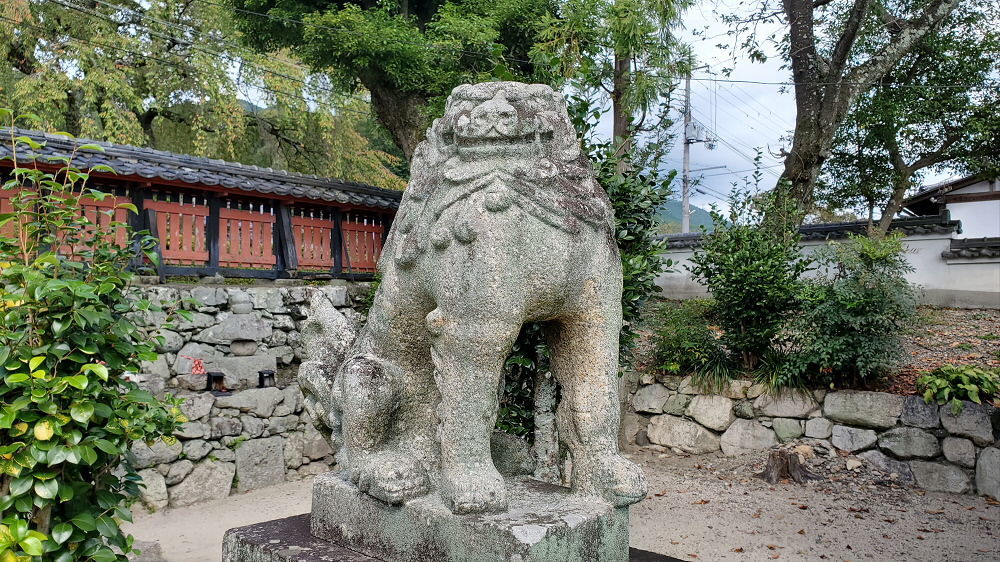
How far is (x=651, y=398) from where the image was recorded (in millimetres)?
7934

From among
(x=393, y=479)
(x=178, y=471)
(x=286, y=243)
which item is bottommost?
(x=178, y=471)

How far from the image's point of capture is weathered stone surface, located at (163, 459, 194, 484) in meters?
6.23

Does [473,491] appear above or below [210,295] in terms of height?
below

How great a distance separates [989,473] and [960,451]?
0.26 m

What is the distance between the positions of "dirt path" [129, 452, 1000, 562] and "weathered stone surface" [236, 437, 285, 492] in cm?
13

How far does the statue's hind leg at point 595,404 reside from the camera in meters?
2.18

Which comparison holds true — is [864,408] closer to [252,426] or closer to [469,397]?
[469,397]

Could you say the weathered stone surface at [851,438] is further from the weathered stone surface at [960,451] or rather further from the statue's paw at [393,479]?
the statue's paw at [393,479]

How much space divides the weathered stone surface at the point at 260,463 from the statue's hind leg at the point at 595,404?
532 cm

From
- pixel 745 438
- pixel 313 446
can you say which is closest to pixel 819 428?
pixel 745 438

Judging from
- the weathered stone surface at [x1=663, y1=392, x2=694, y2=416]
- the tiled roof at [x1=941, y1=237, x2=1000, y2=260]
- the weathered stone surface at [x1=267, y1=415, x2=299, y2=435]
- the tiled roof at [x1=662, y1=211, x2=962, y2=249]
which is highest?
the tiled roof at [x1=662, y1=211, x2=962, y2=249]

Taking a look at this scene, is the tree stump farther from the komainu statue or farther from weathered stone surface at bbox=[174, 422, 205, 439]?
weathered stone surface at bbox=[174, 422, 205, 439]

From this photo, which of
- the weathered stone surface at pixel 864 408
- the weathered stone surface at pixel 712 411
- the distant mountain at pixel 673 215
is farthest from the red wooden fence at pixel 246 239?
the weathered stone surface at pixel 864 408

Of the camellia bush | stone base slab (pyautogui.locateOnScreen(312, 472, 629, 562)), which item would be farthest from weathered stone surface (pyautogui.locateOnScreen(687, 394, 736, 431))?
the camellia bush
